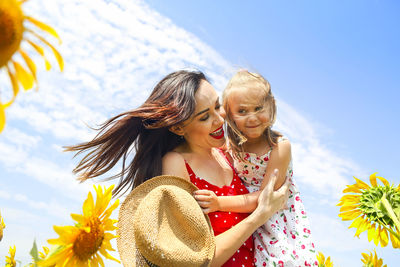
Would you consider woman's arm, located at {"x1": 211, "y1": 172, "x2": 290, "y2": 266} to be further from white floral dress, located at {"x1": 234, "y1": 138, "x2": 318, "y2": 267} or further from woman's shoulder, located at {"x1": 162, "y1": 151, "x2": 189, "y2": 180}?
woman's shoulder, located at {"x1": 162, "y1": 151, "x2": 189, "y2": 180}

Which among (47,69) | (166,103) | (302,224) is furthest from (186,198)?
(47,69)

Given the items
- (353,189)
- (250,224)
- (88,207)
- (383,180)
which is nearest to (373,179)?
(383,180)

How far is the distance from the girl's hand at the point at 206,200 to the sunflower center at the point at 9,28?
6.81ft

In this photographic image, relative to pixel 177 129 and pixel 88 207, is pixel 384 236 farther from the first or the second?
pixel 88 207

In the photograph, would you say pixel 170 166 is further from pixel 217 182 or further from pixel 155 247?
pixel 155 247

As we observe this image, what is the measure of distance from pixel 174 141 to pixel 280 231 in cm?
→ 124

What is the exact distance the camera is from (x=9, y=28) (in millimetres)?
1010

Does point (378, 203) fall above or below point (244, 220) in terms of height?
above

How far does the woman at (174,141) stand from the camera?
3293 millimetres

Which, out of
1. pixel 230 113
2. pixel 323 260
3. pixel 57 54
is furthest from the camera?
pixel 323 260

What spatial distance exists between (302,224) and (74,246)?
7.33ft

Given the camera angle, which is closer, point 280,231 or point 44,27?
point 44,27

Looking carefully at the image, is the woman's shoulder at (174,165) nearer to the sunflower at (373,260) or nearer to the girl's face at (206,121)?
the girl's face at (206,121)

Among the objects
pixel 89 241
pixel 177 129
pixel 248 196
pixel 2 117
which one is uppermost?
pixel 177 129
